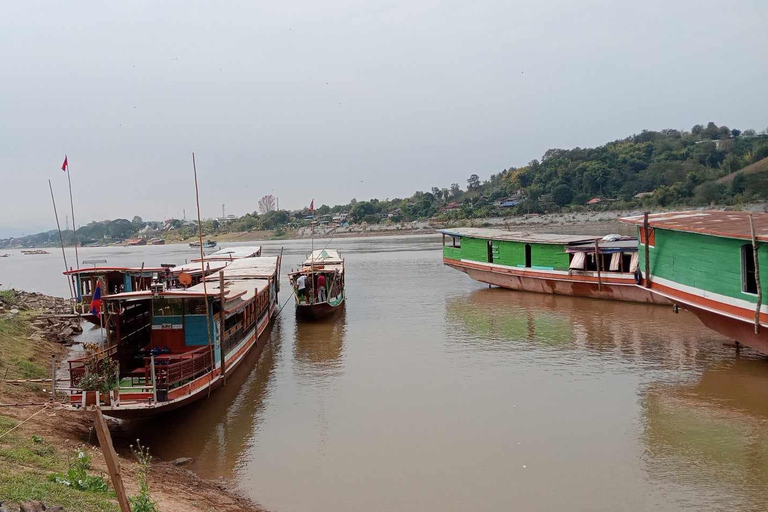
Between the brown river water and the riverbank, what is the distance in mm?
714

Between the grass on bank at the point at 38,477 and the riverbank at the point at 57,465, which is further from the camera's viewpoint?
the riverbank at the point at 57,465

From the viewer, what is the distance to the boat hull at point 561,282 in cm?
2192

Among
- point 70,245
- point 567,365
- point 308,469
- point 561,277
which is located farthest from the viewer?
point 70,245

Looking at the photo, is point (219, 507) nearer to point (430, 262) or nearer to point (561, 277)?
point (561, 277)

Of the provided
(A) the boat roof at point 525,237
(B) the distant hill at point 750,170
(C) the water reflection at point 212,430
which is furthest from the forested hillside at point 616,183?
(C) the water reflection at point 212,430

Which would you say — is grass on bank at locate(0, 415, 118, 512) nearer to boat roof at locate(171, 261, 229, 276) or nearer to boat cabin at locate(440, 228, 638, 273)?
boat roof at locate(171, 261, 229, 276)

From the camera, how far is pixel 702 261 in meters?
13.7

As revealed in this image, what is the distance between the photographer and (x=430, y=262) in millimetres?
44938

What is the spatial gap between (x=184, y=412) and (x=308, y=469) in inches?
144

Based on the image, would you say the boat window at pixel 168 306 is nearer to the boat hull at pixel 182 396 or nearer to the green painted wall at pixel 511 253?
the boat hull at pixel 182 396

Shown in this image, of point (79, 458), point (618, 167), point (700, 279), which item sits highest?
point (618, 167)

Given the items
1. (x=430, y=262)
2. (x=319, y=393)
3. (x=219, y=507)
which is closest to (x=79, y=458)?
(x=219, y=507)

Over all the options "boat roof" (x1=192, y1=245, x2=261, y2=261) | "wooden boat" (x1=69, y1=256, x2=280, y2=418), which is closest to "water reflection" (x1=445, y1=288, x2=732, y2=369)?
"wooden boat" (x1=69, y1=256, x2=280, y2=418)

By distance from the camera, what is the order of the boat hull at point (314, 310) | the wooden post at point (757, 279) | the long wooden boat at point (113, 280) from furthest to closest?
the boat hull at point (314, 310) → the long wooden boat at point (113, 280) → the wooden post at point (757, 279)
